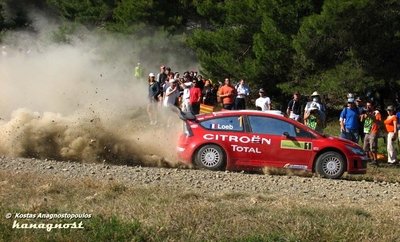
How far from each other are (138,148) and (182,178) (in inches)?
149

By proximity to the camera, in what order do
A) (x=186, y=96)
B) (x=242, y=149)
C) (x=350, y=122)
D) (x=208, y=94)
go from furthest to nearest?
1. (x=208, y=94)
2. (x=186, y=96)
3. (x=350, y=122)
4. (x=242, y=149)

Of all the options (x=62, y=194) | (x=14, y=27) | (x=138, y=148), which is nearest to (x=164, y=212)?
(x=62, y=194)

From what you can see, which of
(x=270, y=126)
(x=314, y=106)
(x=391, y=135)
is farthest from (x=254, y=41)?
(x=270, y=126)

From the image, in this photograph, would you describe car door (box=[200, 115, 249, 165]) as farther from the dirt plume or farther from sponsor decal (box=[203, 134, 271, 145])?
the dirt plume

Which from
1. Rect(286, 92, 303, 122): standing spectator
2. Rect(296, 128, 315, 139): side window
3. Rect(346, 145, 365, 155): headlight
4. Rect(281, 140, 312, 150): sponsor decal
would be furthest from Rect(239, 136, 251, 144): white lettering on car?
Rect(286, 92, 303, 122): standing spectator

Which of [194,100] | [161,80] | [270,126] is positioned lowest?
[270,126]

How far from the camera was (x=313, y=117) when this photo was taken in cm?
1998

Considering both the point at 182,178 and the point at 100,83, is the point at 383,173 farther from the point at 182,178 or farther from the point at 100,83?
the point at 100,83

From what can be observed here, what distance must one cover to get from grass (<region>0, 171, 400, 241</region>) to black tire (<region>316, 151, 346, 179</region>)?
3.56 metres

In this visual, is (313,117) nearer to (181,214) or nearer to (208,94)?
(208,94)

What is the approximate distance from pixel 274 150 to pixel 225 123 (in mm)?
1298

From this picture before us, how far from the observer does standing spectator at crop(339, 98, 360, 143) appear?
19547mm

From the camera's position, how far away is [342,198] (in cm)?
1283

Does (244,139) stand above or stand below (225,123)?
below
